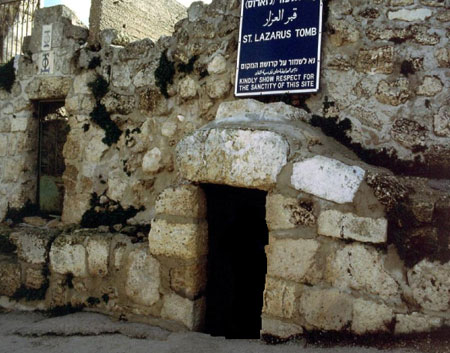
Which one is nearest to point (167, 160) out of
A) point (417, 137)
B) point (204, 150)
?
point (204, 150)

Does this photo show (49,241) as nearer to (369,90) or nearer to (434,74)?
(369,90)

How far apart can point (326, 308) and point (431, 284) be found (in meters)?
0.55

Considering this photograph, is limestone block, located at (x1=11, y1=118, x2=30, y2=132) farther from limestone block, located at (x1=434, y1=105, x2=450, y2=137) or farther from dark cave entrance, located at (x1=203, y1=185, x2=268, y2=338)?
limestone block, located at (x1=434, y1=105, x2=450, y2=137)

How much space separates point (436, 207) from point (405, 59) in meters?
1.18

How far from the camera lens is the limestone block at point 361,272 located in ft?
6.93

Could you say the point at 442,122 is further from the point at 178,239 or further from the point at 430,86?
the point at 178,239

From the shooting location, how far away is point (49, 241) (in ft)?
11.7

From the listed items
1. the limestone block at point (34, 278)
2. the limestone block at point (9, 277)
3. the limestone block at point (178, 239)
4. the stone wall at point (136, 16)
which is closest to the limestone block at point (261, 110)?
the limestone block at point (178, 239)

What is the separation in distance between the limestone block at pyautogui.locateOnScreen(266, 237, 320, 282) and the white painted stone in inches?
66.7

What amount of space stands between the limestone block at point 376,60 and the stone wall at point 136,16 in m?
2.45

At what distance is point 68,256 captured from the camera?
345cm

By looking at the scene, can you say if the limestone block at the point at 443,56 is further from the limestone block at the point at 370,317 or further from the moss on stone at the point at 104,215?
the moss on stone at the point at 104,215

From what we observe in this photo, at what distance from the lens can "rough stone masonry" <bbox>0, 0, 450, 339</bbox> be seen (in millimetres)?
2145

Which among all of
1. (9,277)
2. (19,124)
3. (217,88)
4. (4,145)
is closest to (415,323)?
(217,88)
